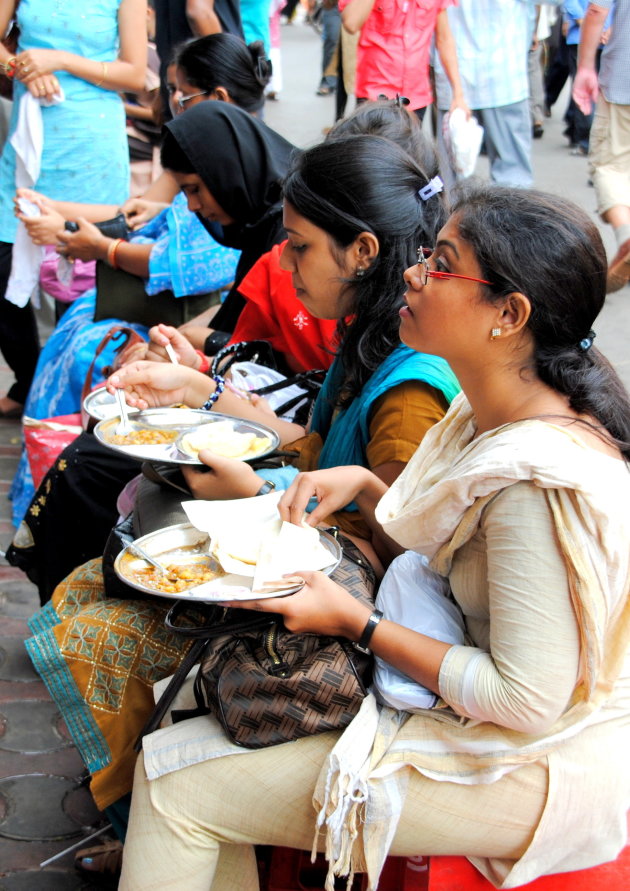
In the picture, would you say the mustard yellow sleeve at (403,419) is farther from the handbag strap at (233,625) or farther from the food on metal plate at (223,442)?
the handbag strap at (233,625)

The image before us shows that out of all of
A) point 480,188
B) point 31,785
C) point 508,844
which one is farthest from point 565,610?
point 31,785

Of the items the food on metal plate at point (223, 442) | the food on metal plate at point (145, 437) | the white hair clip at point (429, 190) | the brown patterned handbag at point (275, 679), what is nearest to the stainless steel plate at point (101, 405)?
the food on metal plate at point (145, 437)

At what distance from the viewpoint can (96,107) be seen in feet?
14.2

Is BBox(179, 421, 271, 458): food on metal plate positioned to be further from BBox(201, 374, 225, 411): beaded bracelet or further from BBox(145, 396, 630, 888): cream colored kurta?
BBox(145, 396, 630, 888): cream colored kurta

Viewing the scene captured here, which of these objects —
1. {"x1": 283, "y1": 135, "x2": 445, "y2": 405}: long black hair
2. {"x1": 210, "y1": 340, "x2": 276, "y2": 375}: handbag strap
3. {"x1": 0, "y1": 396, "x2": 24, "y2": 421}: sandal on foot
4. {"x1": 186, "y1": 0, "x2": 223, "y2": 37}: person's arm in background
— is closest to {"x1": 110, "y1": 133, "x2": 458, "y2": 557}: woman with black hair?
{"x1": 283, "y1": 135, "x2": 445, "y2": 405}: long black hair

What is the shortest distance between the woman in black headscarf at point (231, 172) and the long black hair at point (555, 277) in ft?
6.33

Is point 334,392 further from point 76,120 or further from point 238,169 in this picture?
point 76,120

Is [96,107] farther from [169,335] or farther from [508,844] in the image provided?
[508,844]

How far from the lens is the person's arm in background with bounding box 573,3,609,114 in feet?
17.6

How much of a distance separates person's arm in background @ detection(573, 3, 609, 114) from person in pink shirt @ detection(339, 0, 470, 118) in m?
0.71

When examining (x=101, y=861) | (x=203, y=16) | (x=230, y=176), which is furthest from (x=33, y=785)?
(x=203, y=16)

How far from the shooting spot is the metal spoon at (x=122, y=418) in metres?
2.38

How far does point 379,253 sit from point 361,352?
0.25 m

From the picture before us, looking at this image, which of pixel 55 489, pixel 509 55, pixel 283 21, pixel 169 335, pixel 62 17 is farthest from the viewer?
pixel 283 21
